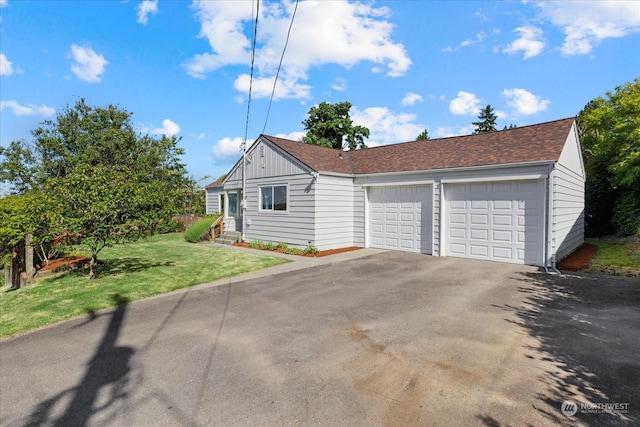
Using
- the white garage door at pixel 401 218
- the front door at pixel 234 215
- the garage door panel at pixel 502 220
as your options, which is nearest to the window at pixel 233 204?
the front door at pixel 234 215

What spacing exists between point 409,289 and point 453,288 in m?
0.96

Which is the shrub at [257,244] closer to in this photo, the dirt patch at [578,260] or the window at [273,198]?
the window at [273,198]

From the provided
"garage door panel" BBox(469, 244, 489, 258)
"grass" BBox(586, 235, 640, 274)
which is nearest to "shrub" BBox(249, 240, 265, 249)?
"garage door panel" BBox(469, 244, 489, 258)

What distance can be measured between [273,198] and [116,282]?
7433 millimetres

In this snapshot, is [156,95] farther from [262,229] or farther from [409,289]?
[409,289]

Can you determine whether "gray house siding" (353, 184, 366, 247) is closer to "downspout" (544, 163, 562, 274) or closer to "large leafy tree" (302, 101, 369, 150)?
"downspout" (544, 163, 562, 274)

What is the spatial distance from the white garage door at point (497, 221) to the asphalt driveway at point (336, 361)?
2.92 metres

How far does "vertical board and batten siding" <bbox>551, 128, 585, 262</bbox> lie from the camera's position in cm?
944

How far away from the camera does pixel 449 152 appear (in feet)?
39.6

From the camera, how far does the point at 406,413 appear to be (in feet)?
9.36

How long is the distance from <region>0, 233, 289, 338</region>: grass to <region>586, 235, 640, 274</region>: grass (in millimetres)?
9487

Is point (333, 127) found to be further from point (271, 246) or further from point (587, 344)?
point (587, 344)

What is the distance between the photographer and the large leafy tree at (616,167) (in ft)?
51.0

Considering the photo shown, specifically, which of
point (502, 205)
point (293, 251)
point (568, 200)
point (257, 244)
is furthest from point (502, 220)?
point (257, 244)
